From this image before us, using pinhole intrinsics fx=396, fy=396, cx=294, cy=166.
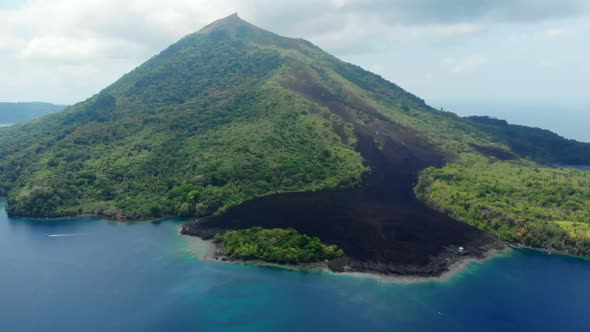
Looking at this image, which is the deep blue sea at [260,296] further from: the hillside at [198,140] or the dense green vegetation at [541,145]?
the dense green vegetation at [541,145]

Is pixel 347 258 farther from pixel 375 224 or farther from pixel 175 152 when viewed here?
pixel 175 152

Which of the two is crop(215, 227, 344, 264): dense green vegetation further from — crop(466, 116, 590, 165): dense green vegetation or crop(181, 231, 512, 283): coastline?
crop(466, 116, 590, 165): dense green vegetation

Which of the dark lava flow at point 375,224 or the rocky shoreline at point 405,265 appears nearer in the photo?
the rocky shoreline at point 405,265

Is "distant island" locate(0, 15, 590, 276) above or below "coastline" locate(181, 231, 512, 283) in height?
above

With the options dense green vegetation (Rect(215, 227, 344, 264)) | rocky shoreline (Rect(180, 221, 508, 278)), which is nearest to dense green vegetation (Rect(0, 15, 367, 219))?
dense green vegetation (Rect(215, 227, 344, 264))

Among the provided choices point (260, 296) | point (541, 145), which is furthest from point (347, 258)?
point (541, 145)

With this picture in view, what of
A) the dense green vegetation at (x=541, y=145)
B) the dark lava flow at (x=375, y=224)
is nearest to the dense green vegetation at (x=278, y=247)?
the dark lava flow at (x=375, y=224)
